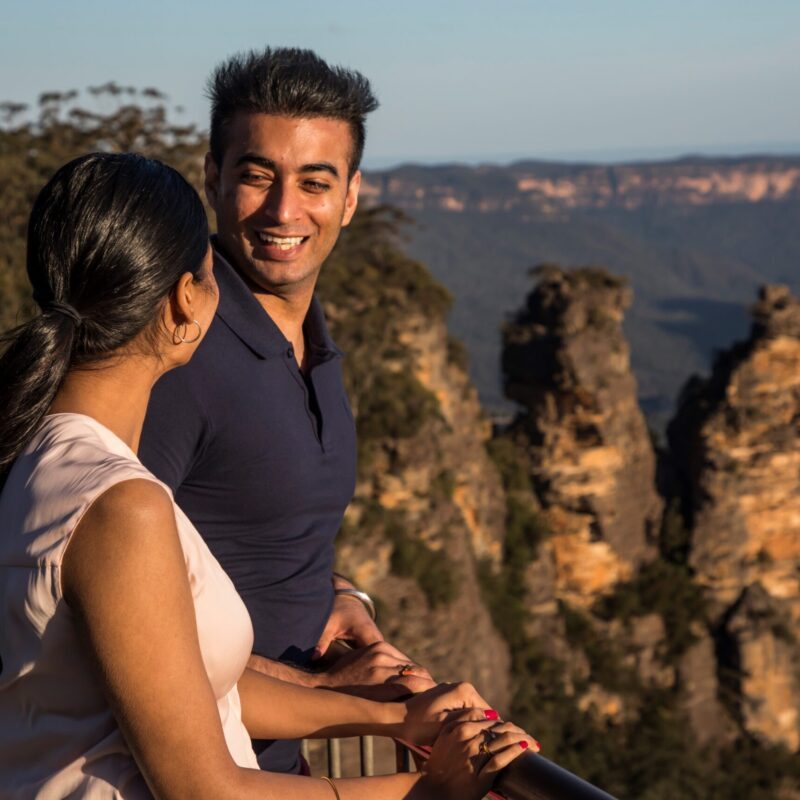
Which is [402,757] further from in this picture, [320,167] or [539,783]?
[320,167]

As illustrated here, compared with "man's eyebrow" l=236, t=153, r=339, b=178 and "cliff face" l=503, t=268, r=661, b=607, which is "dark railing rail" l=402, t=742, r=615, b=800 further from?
"cliff face" l=503, t=268, r=661, b=607

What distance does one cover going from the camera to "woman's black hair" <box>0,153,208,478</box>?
82.5 inches

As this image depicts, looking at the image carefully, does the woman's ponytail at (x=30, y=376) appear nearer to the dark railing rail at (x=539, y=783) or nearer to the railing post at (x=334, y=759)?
the dark railing rail at (x=539, y=783)

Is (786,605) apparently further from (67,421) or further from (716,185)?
(716,185)

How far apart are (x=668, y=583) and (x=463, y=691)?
3435cm

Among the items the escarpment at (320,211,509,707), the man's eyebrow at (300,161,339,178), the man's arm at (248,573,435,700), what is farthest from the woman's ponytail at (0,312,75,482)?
the escarpment at (320,211,509,707)

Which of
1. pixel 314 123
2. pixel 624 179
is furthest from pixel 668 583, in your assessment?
pixel 624 179

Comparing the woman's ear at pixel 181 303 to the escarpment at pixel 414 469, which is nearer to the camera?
→ the woman's ear at pixel 181 303

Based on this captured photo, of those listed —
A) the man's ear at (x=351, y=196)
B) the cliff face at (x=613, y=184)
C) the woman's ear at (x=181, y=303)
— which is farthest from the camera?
the cliff face at (x=613, y=184)

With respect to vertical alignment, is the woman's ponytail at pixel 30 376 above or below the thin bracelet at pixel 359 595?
above

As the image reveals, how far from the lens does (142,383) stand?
2.24 m

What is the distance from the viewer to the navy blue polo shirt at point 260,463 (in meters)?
2.76

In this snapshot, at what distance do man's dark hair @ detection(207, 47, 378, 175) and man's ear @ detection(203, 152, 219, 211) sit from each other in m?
0.03

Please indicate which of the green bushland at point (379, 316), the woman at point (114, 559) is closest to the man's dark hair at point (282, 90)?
the woman at point (114, 559)
